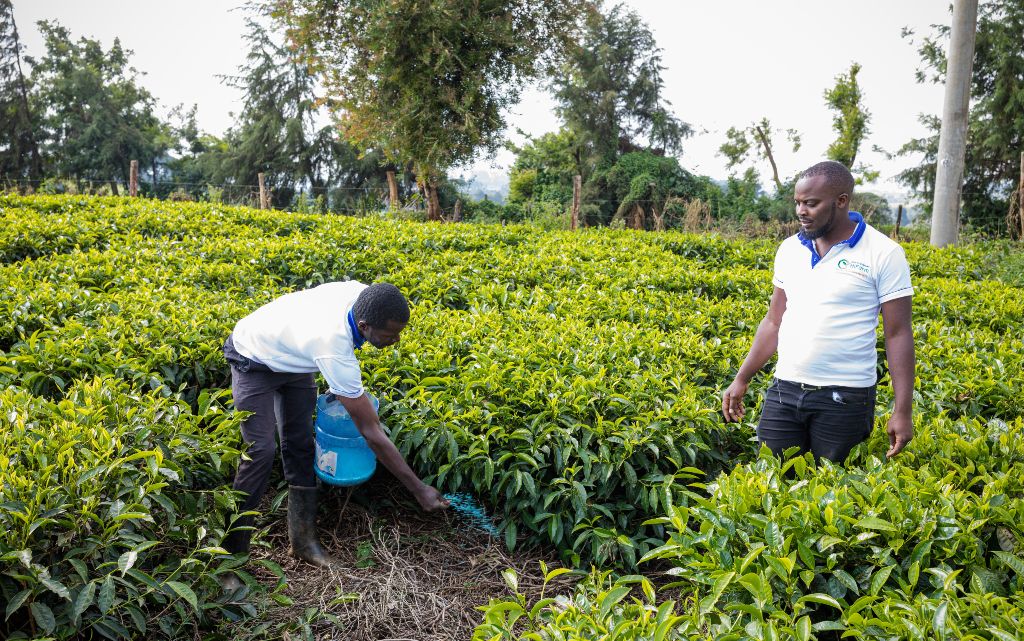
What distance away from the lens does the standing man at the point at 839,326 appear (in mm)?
2613

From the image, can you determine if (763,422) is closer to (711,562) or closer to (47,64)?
(711,562)

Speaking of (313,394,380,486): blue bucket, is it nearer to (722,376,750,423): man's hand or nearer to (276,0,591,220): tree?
(722,376,750,423): man's hand

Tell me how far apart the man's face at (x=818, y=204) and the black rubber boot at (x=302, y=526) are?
8.21 feet

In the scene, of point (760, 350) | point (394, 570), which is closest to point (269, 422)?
point (394, 570)

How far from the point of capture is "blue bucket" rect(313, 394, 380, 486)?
3.14 metres

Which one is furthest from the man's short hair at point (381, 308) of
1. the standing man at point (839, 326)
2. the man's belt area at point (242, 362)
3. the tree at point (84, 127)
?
the tree at point (84, 127)

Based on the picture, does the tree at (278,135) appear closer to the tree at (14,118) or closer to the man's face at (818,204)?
the tree at (14,118)

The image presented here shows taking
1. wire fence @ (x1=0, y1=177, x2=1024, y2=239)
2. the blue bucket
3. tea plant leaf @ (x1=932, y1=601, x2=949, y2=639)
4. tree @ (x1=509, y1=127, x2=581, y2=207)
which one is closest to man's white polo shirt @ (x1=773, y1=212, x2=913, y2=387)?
tea plant leaf @ (x1=932, y1=601, x2=949, y2=639)

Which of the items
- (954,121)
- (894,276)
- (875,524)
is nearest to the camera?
(875,524)

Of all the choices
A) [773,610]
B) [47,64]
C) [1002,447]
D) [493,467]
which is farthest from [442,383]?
[47,64]

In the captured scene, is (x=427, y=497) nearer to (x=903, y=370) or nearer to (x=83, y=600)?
(x=83, y=600)

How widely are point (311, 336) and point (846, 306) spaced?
7.10ft

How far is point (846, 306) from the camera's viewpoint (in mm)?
2701

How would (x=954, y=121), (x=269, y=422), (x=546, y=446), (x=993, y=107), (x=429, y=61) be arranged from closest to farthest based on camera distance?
1. (x=269, y=422)
2. (x=546, y=446)
3. (x=954, y=121)
4. (x=429, y=61)
5. (x=993, y=107)
